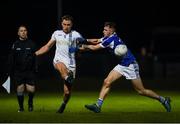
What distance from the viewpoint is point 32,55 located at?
16.8m

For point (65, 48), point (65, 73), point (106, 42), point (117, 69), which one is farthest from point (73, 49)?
point (117, 69)

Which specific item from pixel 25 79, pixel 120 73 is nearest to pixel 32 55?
pixel 25 79

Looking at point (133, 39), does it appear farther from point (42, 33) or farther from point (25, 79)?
point (25, 79)

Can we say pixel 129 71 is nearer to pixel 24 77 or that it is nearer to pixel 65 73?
pixel 65 73

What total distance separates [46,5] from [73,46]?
41258 millimetres

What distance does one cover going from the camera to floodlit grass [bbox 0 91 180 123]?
14727 mm

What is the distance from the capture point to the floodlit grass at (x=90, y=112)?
1473cm

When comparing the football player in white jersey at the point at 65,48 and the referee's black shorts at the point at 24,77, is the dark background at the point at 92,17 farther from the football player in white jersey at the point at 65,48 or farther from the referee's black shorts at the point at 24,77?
the football player in white jersey at the point at 65,48

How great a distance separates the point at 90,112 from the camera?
1672 centimetres

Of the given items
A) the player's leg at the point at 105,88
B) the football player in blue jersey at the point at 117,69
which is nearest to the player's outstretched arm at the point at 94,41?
the football player in blue jersey at the point at 117,69

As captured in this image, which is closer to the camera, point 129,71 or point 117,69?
point 129,71

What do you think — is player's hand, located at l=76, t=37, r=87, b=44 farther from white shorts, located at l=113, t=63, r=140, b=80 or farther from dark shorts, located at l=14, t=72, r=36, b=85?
dark shorts, located at l=14, t=72, r=36, b=85

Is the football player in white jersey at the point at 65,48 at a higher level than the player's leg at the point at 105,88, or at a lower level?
higher

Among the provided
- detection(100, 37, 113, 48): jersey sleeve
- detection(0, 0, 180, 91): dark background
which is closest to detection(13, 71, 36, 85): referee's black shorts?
detection(100, 37, 113, 48): jersey sleeve
